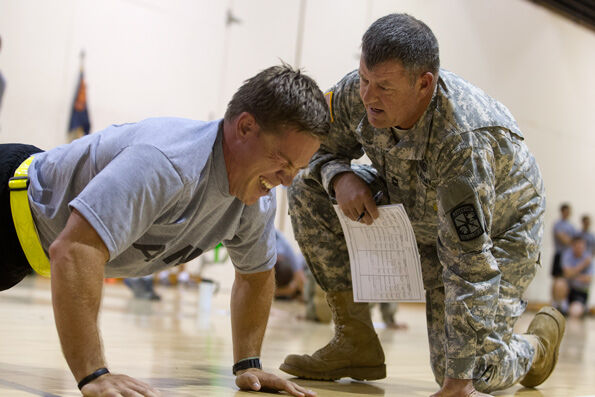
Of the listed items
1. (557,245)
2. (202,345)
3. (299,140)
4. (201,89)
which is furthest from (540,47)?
(299,140)

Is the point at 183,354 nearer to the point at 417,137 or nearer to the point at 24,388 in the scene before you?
the point at 24,388

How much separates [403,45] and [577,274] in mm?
9496

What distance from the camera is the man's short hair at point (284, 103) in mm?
1680

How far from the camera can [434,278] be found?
2320 mm

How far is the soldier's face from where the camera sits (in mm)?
1700

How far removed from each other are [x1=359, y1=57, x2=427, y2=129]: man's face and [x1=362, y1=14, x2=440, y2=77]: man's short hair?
0.06ft

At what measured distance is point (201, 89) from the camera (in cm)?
844

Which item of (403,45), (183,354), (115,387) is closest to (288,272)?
(183,354)

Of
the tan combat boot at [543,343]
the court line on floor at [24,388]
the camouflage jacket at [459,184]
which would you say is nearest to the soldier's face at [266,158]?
the camouflage jacket at [459,184]

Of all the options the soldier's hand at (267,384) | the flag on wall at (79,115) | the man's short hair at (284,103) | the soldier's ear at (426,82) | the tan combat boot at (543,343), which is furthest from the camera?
the flag on wall at (79,115)

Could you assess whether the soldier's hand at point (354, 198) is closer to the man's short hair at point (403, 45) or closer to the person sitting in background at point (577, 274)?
the man's short hair at point (403, 45)

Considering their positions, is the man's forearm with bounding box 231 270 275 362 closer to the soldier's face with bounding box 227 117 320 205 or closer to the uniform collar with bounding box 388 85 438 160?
the soldier's face with bounding box 227 117 320 205

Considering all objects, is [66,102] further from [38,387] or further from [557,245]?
[557,245]

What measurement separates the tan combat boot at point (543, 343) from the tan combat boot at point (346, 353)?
19.9 inches
